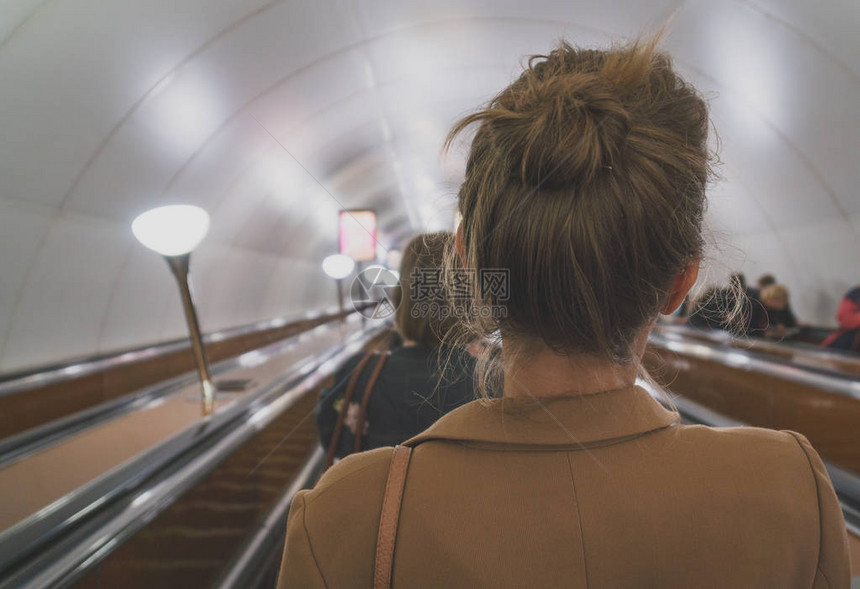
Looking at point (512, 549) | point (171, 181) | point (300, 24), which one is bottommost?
point (512, 549)

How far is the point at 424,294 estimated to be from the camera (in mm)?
1172

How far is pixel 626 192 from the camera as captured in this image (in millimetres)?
588

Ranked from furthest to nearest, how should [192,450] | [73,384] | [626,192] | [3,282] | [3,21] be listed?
[73,384]
[3,282]
[3,21]
[192,450]
[626,192]

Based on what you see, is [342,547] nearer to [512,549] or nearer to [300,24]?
[512,549]

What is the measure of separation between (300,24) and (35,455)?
3.97m

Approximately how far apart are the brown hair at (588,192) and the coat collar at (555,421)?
0.08 metres

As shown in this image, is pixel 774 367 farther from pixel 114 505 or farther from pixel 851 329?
pixel 114 505

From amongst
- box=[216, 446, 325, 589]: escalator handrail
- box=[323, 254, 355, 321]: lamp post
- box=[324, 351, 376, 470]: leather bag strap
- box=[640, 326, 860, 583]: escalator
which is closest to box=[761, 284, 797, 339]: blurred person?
box=[640, 326, 860, 583]: escalator

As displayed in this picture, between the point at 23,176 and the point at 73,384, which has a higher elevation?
the point at 23,176

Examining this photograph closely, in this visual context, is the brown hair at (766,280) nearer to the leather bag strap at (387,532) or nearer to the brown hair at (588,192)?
the brown hair at (588,192)

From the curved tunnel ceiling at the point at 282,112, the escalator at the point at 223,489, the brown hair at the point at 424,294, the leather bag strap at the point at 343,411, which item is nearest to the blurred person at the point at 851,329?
the escalator at the point at 223,489

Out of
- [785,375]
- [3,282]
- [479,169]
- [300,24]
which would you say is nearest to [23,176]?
[3,282]

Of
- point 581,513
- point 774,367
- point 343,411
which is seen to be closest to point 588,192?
point 581,513

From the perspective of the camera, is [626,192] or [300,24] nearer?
[626,192]
